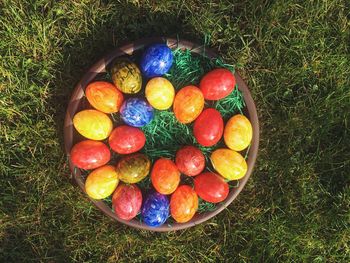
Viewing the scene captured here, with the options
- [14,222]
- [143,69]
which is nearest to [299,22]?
[143,69]

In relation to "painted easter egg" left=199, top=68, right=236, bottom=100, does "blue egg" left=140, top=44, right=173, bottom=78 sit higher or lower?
higher

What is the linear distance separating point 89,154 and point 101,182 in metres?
0.12

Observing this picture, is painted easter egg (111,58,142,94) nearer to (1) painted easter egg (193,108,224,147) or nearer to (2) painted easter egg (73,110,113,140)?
(2) painted easter egg (73,110,113,140)

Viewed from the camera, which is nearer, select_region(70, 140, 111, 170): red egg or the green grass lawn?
select_region(70, 140, 111, 170): red egg

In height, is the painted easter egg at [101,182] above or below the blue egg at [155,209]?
above

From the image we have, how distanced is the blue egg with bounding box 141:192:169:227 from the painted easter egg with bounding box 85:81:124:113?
390mm

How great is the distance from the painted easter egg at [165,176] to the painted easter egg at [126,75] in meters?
0.32

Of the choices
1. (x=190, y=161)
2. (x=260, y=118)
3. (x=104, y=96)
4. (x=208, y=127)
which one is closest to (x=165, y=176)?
(x=190, y=161)

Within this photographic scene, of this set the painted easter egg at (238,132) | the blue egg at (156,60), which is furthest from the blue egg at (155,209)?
the blue egg at (156,60)

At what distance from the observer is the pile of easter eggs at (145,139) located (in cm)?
193

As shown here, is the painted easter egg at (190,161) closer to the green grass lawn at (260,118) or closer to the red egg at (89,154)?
the red egg at (89,154)

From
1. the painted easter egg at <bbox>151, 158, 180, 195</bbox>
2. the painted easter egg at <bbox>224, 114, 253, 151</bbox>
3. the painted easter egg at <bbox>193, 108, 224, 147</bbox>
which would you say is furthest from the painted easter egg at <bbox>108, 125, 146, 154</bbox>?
the painted easter egg at <bbox>224, 114, 253, 151</bbox>

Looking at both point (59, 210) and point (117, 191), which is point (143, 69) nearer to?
point (117, 191)

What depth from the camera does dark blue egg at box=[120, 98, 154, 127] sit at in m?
1.93
